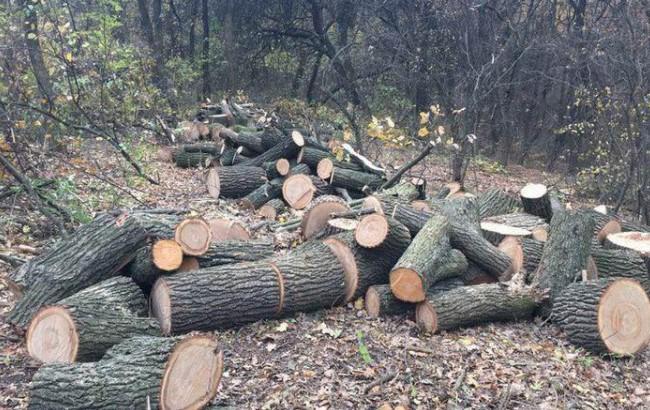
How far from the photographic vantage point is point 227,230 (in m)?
6.05

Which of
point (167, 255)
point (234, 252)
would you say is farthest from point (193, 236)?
point (234, 252)

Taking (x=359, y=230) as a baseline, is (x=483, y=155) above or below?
below

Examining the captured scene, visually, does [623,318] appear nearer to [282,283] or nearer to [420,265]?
[420,265]

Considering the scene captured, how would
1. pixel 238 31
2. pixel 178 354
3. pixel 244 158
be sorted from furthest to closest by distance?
pixel 238 31
pixel 244 158
pixel 178 354

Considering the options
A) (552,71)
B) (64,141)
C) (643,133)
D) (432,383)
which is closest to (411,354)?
(432,383)

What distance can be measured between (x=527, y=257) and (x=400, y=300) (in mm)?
1690

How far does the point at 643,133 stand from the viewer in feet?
28.4

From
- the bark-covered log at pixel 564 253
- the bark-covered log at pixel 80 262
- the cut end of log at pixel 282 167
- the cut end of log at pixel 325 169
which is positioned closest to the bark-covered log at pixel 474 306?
the bark-covered log at pixel 564 253

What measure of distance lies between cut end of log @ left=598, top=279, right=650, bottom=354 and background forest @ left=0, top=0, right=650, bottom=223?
4131 millimetres

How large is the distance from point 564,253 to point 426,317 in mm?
1735

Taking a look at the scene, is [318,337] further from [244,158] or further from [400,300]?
[244,158]

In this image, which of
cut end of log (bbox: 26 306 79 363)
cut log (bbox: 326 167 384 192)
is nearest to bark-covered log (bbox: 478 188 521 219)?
cut log (bbox: 326 167 384 192)

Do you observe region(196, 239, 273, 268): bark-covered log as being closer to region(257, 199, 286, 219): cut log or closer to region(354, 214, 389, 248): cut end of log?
region(354, 214, 389, 248): cut end of log

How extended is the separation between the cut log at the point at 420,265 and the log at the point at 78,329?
229 centimetres
